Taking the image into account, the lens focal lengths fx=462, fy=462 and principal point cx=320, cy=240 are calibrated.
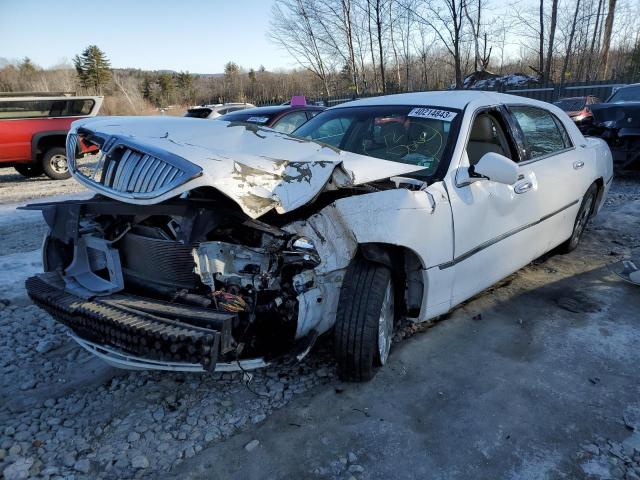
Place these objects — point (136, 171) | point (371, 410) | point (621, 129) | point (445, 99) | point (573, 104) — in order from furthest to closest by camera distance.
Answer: point (573, 104)
point (621, 129)
point (445, 99)
point (371, 410)
point (136, 171)

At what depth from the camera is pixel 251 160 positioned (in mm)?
2389

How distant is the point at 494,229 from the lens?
10.4 ft

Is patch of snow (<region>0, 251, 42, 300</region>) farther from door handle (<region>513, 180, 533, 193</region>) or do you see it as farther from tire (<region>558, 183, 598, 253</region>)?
tire (<region>558, 183, 598, 253</region>)

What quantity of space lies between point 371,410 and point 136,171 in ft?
5.70

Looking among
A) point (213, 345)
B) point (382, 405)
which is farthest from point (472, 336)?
point (213, 345)

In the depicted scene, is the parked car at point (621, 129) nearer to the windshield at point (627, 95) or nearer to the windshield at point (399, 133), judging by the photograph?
the windshield at point (627, 95)

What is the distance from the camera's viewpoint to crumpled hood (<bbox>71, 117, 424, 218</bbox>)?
2.17 meters

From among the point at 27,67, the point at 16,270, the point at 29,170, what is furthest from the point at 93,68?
the point at 16,270

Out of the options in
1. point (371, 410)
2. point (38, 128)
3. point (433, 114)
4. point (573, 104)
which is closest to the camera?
point (371, 410)

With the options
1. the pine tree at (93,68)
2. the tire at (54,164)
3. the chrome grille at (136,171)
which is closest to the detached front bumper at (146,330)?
the chrome grille at (136,171)

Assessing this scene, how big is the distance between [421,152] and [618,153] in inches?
266

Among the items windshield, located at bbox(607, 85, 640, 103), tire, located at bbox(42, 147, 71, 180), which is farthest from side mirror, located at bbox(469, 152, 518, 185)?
tire, located at bbox(42, 147, 71, 180)

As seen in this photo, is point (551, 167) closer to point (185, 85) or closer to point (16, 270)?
point (16, 270)

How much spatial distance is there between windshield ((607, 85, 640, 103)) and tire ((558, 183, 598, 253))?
633 cm
